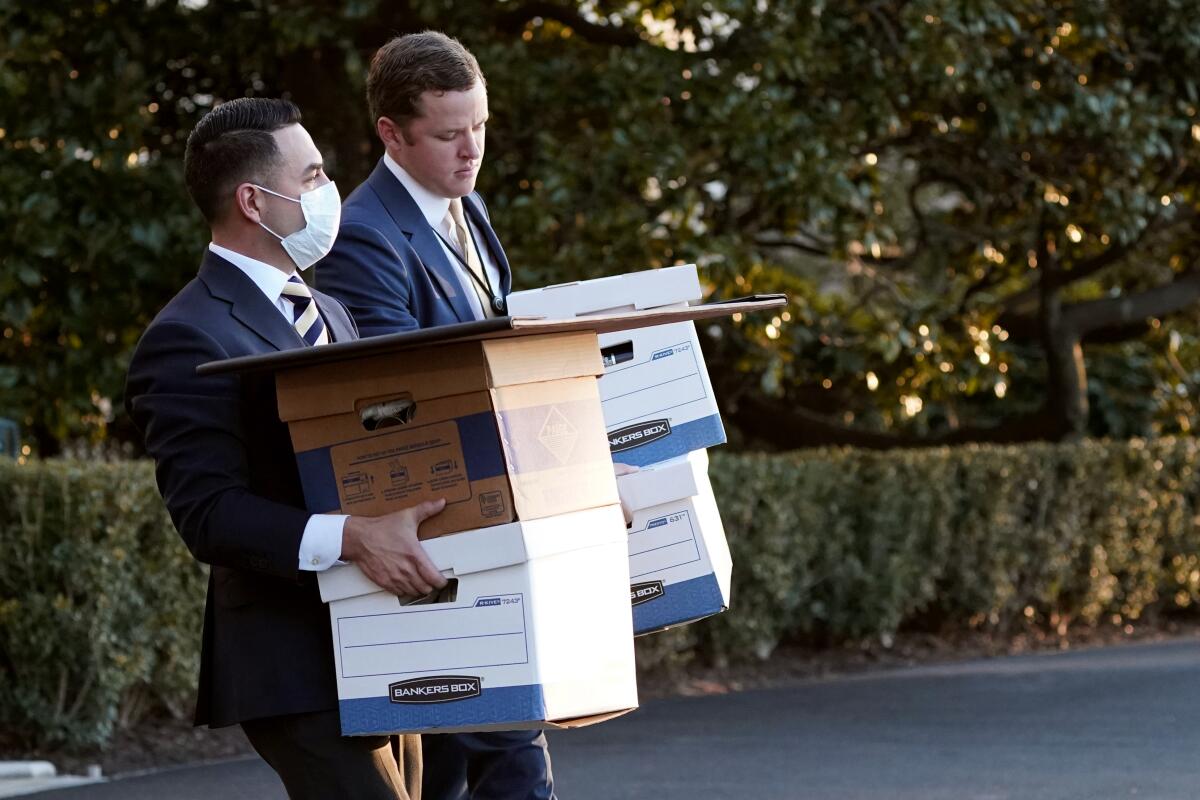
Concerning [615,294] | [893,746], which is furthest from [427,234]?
[893,746]

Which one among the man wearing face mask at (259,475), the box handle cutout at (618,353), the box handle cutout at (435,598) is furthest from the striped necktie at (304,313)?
the box handle cutout at (618,353)

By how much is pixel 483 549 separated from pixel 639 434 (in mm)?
956

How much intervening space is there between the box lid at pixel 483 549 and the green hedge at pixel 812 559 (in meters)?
4.90

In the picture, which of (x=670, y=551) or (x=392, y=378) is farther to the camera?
(x=670, y=551)

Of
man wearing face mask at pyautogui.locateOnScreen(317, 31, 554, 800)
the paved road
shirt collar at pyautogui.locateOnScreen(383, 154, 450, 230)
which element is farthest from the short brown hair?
the paved road

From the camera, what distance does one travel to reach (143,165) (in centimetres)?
1047

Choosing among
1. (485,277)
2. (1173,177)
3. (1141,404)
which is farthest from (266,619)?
(1141,404)

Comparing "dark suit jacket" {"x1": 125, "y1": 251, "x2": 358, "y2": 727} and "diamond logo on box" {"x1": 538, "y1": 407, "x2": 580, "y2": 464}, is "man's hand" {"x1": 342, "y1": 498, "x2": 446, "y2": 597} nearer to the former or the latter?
"dark suit jacket" {"x1": 125, "y1": 251, "x2": 358, "y2": 727}

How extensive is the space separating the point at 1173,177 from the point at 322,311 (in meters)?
10.2

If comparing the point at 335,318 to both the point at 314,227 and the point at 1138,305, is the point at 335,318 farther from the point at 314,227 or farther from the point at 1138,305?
the point at 1138,305

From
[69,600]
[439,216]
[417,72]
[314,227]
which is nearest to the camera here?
[314,227]

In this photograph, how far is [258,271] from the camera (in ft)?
10.2

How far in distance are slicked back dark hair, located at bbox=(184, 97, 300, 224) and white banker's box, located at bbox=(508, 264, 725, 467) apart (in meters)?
0.83

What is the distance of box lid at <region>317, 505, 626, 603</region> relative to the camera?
2854 millimetres
